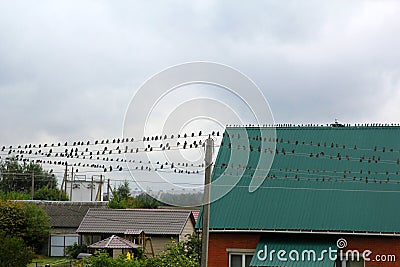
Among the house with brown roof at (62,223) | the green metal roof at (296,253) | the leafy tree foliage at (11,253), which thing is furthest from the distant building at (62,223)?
the green metal roof at (296,253)

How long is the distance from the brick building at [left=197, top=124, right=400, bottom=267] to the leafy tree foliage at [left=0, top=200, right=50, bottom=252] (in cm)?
2210

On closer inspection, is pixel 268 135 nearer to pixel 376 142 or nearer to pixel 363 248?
pixel 376 142

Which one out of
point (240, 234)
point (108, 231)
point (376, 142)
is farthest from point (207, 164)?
point (108, 231)

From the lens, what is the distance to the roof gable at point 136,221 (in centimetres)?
3588

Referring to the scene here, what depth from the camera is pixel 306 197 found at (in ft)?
69.2

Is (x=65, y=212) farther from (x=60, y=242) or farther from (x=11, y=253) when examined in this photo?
(x=11, y=253)

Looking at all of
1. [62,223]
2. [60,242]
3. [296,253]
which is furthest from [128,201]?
[296,253]

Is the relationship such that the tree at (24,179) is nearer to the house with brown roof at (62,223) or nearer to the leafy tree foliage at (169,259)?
the house with brown roof at (62,223)

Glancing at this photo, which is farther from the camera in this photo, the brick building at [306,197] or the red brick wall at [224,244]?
the red brick wall at [224,244]

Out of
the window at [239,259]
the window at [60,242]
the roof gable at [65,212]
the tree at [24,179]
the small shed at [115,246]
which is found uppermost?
the tree at [24,179]

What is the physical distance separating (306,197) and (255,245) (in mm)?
2398

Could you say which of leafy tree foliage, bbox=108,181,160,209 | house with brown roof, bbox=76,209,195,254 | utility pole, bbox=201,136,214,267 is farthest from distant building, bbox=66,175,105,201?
utility pole, bbox=201,136,214,267

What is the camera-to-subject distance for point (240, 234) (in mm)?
20625

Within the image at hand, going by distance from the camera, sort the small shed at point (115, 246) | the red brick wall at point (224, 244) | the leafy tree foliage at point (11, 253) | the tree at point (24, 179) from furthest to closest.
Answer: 1. the tree at point (24, 179)
2. the small shed at point (115, 246)
3. the leafy tree foliage at point (11, 253)
4. the red brick wall at point (224, 244)
